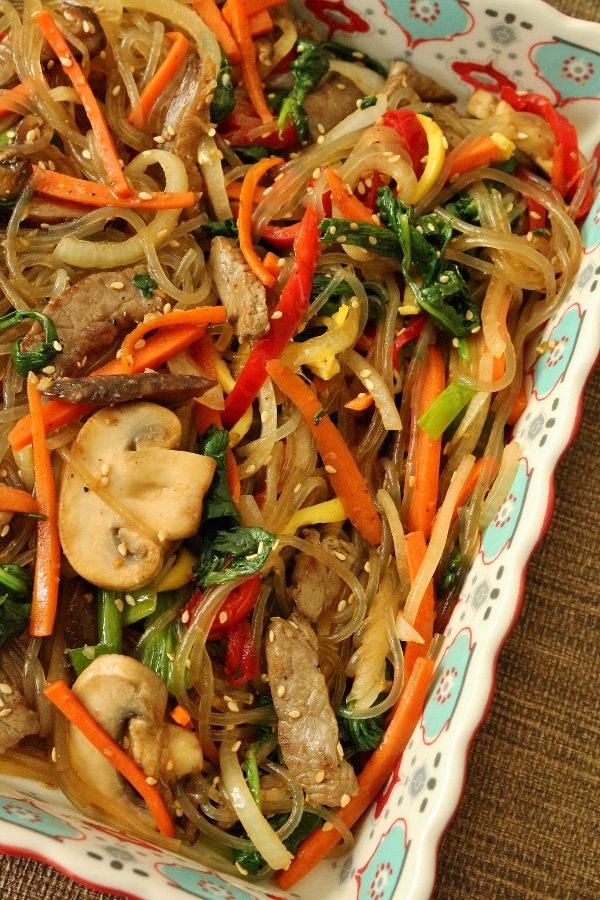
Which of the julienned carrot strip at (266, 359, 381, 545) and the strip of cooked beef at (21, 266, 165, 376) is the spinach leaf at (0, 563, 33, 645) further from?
the julienned carrot strip at (266, 359, 381, 545)

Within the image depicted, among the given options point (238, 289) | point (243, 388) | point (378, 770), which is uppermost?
point (238, 289)

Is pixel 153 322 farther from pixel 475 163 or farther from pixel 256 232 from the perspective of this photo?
pixel 475 163

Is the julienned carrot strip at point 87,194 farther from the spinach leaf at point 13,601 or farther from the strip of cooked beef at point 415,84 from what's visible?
the spinach leaf at point 13,601

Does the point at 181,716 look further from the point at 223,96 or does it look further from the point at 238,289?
the point at 223,96

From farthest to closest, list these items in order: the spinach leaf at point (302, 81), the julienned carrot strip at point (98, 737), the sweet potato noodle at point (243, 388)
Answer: the spinach leaf at point (302, 81), the sweet potato noodle at point (243, 388), the julienned carrot strip at point (98, 737)

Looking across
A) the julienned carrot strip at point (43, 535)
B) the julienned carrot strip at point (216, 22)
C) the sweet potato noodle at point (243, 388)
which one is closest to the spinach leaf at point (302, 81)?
the sweet potato noodle at point (243, 388)

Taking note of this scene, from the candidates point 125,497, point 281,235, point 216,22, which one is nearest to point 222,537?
point 125,497

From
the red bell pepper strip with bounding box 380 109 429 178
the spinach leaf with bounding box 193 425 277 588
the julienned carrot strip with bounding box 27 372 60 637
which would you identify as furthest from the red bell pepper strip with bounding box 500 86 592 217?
the julienned carrot strip with bounding box 27 372 60 637
